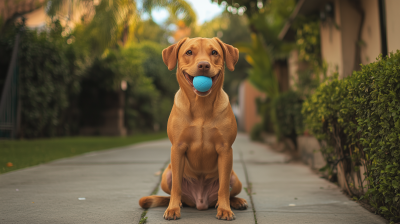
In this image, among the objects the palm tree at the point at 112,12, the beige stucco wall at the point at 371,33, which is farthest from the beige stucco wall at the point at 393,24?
the palm tree at the point at 112,12

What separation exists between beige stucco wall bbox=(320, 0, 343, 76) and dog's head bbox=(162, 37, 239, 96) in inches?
151

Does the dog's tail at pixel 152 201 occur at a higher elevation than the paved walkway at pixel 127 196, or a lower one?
higher

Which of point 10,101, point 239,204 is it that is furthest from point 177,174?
point 10,101

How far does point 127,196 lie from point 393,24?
4343 mm

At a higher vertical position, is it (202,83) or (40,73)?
(40,73)

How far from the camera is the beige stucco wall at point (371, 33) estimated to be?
5.45m

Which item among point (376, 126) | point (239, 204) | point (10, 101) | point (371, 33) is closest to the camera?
point (376, 126)

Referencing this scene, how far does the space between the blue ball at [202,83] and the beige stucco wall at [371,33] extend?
3943 millimetres

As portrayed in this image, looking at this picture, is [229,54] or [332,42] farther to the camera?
[332,42]

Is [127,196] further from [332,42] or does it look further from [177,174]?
[332,42]

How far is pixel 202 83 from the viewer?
8.41 ft

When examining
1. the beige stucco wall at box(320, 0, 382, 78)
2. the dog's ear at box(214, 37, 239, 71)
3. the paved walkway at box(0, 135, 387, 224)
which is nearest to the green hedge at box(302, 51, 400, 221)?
the paved walkway at box(0, 135, 387, 224)

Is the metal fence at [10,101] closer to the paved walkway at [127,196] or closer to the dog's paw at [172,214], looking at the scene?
the paved walkway at [127,196]

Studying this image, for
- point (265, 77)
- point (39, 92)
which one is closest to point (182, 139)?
point (265, 77)
